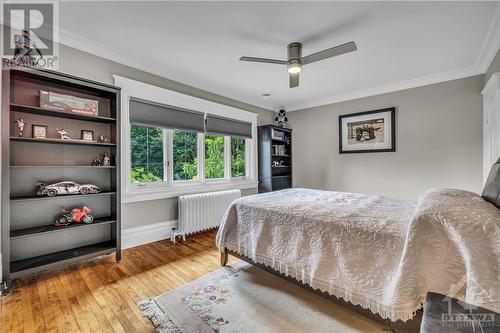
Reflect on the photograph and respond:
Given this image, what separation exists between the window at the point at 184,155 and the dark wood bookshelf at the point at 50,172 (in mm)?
913

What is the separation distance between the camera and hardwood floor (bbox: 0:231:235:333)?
1573 millimetres

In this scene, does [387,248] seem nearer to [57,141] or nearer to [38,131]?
[57,141]

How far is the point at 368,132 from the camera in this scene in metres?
4.01

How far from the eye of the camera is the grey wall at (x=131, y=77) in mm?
2473

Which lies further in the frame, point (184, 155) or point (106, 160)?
point (184, 155)

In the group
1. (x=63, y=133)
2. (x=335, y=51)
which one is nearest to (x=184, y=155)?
(x=63, y=133)

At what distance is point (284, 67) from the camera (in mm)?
3111

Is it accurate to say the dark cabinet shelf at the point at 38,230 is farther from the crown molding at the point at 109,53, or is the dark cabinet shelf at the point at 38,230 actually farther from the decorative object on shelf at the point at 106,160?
the crown molding at the point at 109,53

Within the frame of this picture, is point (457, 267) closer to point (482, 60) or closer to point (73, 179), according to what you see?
point (482, 60)

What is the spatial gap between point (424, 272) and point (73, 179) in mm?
3229

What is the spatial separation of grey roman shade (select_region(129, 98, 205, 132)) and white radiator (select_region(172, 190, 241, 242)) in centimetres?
108

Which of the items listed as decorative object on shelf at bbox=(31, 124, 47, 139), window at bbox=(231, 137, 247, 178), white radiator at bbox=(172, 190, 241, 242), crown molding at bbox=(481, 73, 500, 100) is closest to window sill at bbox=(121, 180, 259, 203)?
white radiator at bbox=(172, 190, 241, 242)

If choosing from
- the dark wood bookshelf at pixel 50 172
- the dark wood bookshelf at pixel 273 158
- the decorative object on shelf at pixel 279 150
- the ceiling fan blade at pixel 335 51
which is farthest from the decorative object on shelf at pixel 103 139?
the decorative object on shelf at pixel 279 150

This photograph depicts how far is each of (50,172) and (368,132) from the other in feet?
15.1
